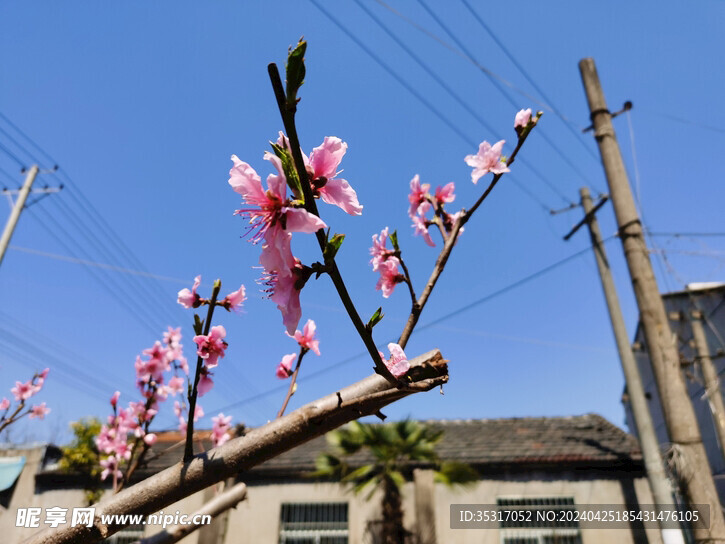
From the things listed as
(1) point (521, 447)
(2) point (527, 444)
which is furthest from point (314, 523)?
(2) point (527, 444)

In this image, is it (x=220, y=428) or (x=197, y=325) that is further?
(x=220, y=428)

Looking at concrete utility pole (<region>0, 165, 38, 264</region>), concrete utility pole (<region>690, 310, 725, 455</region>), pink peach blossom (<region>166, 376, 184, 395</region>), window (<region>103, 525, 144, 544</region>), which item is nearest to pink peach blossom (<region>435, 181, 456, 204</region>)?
pink peach blossom (<region>166, 376, 184, 395</region>)

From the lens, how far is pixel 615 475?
9312mm

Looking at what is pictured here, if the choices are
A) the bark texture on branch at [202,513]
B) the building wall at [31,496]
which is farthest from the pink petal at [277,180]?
the building wall at [31,496]

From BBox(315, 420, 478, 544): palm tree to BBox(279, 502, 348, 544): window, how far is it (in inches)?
35.8

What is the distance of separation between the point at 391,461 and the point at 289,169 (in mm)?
9274

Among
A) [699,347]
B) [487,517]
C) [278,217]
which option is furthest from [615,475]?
[278,217]

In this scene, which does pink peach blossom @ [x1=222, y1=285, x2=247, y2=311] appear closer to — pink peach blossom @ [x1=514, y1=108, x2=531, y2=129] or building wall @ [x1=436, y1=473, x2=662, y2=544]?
pink peach blossom @ [x1=514, y1=108, x2=531, y2=129]

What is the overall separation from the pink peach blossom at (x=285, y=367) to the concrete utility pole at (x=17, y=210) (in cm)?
1205

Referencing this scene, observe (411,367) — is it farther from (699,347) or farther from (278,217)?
(699,347)

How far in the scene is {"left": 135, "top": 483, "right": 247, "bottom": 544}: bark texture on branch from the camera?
203cm

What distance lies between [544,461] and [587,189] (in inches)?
230

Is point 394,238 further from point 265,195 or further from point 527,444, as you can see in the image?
point 527,444

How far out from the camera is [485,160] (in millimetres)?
1625
